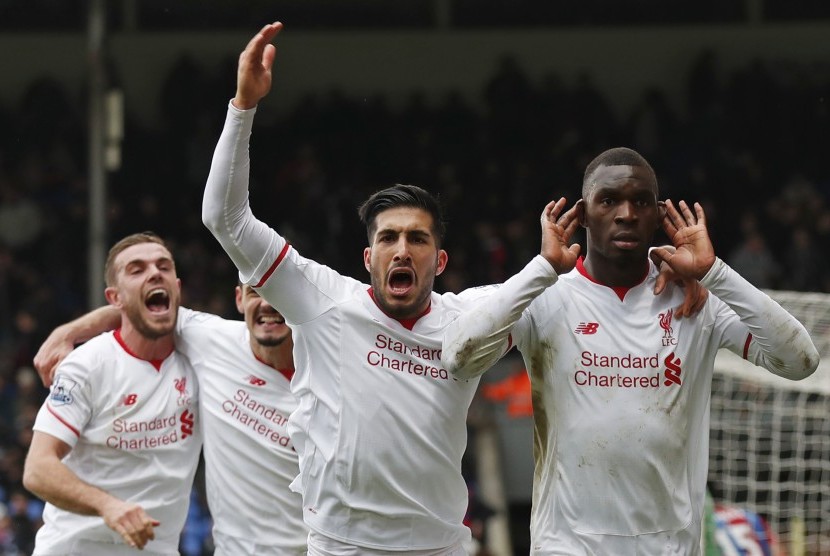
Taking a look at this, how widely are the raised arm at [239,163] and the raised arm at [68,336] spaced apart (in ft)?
5.70

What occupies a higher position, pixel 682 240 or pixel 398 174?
pixel 398 174

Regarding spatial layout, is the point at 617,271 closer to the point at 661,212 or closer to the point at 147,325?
the point at 661,212

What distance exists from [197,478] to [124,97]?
21.6 feet

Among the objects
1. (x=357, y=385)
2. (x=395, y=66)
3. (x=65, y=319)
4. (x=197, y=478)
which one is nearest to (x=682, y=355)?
(x=357, y=385)

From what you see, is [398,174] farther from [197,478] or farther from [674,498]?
[674,498]

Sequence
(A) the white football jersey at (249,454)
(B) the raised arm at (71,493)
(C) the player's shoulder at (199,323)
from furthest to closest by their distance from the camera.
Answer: (C) the player's shoulder at (199,323)
(A) the white football jersey at (249,454)
(B) the raised arm at (71,493)

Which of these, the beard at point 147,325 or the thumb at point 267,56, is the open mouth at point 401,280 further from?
the beard at point 147,325

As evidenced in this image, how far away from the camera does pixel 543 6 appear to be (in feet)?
61.1

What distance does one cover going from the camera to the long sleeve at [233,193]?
5012 millimetres

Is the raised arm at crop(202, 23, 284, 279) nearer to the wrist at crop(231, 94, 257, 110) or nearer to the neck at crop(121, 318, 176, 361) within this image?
the wrist at crop(231, 94, 257, 110)

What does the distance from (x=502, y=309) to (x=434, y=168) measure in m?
12.7

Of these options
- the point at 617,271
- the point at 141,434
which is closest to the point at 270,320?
the point at 141,434

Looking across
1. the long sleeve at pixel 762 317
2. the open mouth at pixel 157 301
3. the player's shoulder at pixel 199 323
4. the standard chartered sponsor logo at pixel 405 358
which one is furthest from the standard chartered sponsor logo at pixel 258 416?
the long sleeve at pixel 762 317

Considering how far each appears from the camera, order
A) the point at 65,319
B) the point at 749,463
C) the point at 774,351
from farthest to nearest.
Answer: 1. the point at 65,319
2. the point at 749,463
3. the point at 774,351
